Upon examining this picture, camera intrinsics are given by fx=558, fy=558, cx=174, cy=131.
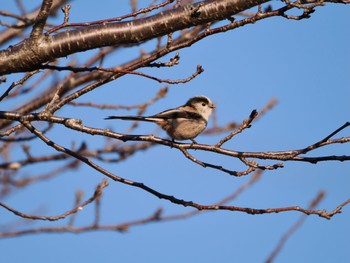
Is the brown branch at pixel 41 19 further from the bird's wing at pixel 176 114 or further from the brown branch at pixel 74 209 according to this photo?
the bird's wing at pixel 176 114

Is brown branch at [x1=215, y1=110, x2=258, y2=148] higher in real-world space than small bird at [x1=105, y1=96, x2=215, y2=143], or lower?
higher

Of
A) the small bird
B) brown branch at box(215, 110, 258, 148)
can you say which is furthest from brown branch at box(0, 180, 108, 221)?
brown branch at box(215, 110, 258, 148)

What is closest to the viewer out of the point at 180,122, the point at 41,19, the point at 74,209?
the point at 41,19

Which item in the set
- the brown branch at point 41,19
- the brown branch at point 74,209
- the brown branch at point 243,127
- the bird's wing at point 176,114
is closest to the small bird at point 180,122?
the bird's wing at point 176,114

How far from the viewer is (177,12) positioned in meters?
2.91

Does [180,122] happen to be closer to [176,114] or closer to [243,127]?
[176,114]

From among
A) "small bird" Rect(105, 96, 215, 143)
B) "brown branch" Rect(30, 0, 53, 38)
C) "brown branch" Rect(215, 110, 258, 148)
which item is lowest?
"small bird" Rect(105, 96, 215, 143)

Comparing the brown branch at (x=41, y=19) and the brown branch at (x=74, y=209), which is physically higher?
the brown branch at (x=41, y=19)

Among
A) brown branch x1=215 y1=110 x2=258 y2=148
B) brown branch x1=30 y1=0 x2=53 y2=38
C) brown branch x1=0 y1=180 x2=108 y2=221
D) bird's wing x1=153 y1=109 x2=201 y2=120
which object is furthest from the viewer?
bird's wing x1=153 y1=109 x2=201 y2=120

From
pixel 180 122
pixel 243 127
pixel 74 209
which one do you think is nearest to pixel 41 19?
pixel 243 127

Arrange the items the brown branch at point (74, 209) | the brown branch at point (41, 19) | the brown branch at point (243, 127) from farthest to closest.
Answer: the brown branch at point (74, 209) → the brown branch at point (243, 127) → the brown branch at point (41, 19)

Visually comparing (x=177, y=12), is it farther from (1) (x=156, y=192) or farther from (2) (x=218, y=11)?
(1) (x=156, y=192)

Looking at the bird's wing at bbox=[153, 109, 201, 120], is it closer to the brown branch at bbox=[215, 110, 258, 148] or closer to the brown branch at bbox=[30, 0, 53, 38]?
the brown branch at bbox=[215, 110, 258, 148]

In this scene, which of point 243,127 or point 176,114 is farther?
point 176,114
